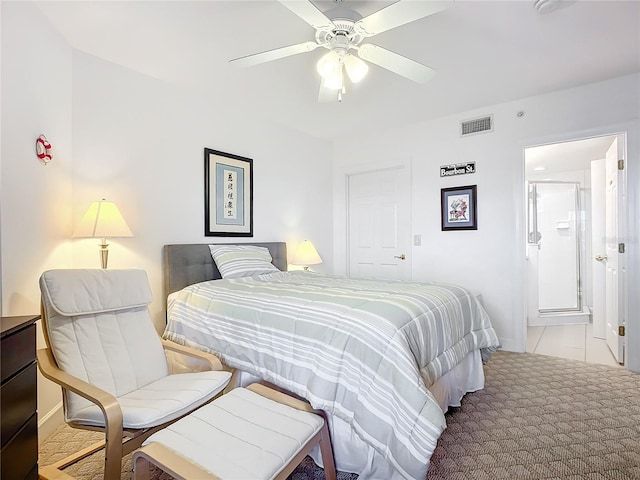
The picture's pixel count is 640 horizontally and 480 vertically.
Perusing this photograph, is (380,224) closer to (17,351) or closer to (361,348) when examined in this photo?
(361,348)

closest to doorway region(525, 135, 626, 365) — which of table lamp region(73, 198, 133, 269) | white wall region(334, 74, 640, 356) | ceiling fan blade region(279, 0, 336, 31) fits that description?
white wall region(334, 74, 640, 356)

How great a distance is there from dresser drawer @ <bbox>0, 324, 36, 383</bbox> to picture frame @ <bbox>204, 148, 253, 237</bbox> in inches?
77.3

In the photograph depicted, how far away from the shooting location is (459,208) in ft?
12.1

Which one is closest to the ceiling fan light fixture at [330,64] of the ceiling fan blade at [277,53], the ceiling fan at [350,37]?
the ceiling fan at [350,37]

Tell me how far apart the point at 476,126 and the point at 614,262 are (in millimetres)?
1859

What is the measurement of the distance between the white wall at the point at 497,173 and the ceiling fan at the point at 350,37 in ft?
6.03

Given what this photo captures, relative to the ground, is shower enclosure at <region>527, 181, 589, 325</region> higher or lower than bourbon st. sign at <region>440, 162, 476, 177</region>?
lower

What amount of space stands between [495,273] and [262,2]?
10.4ft

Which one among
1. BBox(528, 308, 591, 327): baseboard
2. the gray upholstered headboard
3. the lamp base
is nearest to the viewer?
the lamp base

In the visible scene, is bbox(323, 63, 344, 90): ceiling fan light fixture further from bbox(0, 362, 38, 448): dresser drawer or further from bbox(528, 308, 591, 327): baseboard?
bbox(528, 308, 591, 327): baseboard

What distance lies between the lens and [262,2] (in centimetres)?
191

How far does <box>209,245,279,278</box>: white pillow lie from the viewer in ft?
9.61

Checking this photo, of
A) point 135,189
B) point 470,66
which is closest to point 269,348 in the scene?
point 135,189

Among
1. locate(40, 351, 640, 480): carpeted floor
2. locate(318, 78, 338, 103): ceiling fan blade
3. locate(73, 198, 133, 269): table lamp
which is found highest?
locate(318, 78, 338, 103): ceiling fan blade
